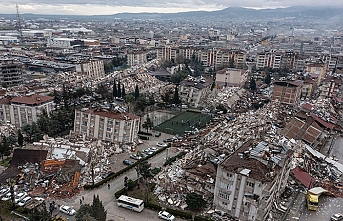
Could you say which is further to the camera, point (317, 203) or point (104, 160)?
point (104, 160)

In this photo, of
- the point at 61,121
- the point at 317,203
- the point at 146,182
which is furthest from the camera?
the point at 61,121

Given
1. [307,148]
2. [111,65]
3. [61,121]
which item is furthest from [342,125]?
[111,65]

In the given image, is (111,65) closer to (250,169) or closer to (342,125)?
(342,125)

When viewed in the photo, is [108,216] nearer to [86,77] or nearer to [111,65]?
[86,77]

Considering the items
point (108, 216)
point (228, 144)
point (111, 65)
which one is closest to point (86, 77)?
point (111, 65)

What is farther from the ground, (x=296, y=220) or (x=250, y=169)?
(x=250, y=169)

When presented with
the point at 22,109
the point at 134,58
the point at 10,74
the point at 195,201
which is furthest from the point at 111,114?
the point at 134,58

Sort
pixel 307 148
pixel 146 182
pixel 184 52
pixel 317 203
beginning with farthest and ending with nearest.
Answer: pixel 184 52 → pixel 307 148 → pixel 146 182 → pixel 317 203

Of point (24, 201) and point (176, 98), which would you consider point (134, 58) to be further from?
point (24, 201)
